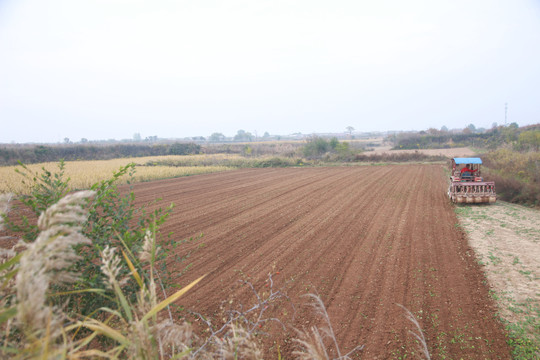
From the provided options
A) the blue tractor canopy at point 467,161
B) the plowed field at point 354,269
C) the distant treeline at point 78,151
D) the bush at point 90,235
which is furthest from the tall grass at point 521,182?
the distant treeline at point 78,151

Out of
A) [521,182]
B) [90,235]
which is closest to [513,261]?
[90,235]

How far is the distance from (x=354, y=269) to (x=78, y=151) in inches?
2206

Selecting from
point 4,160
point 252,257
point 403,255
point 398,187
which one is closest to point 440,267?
point 403,255

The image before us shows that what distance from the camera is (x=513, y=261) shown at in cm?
672

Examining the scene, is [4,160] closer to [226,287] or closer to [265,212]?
[265,212]

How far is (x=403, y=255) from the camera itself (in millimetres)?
7234

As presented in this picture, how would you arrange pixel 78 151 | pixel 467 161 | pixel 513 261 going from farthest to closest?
pixel 78 151, pixel 467 161, pixel 513 261

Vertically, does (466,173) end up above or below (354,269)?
above

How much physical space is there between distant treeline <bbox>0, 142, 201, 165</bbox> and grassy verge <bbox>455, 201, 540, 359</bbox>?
4699 cm

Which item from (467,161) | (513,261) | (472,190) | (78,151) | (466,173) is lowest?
(513,261)

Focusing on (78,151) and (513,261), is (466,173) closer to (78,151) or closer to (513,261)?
(513,261)

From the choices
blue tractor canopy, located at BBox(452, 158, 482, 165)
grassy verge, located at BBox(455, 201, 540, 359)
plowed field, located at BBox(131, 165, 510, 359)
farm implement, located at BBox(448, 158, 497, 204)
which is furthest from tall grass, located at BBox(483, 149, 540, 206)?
plowed field, located at BBox(131, 165, 510, 359)

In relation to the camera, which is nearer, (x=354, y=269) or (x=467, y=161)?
(x=354, y=269)

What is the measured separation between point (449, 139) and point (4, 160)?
85.5 m
